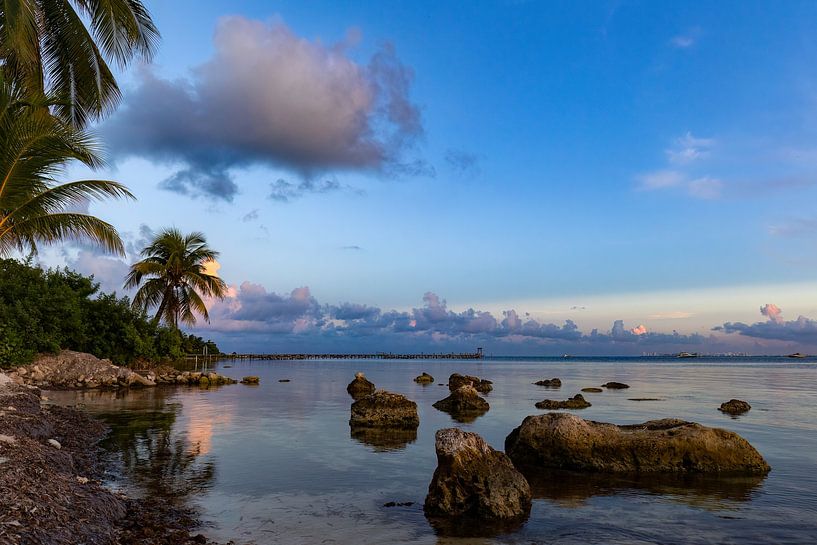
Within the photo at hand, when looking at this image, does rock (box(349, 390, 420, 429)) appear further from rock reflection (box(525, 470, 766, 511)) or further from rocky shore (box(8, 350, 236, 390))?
rocky shore (box(8, 350, 236, 390))

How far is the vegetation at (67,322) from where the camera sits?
1289 inches

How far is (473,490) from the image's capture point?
10.1 metres

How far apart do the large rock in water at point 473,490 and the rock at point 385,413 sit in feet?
35.6

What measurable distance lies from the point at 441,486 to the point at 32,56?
66.0 feet

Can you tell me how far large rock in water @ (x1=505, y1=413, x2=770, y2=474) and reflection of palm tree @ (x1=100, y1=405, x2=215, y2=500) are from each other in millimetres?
7807

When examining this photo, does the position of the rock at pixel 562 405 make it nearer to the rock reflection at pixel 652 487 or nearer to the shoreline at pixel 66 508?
the rock reflection at pixel 652 487

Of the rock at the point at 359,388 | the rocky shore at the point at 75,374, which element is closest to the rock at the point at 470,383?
the rock at the point at 359,388

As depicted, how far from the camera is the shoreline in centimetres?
643

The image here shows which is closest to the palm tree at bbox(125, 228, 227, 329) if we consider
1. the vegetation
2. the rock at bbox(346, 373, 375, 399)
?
the vegetation

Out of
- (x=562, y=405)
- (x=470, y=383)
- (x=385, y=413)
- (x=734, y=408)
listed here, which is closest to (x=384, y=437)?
(x=385, y=413)

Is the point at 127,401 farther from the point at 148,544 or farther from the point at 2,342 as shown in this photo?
the point at 148,544

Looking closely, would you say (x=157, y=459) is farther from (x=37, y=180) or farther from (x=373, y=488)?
(x=37, y=180)

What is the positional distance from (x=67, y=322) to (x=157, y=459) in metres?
28.3

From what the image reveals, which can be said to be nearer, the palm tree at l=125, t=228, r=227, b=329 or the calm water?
the calm water
